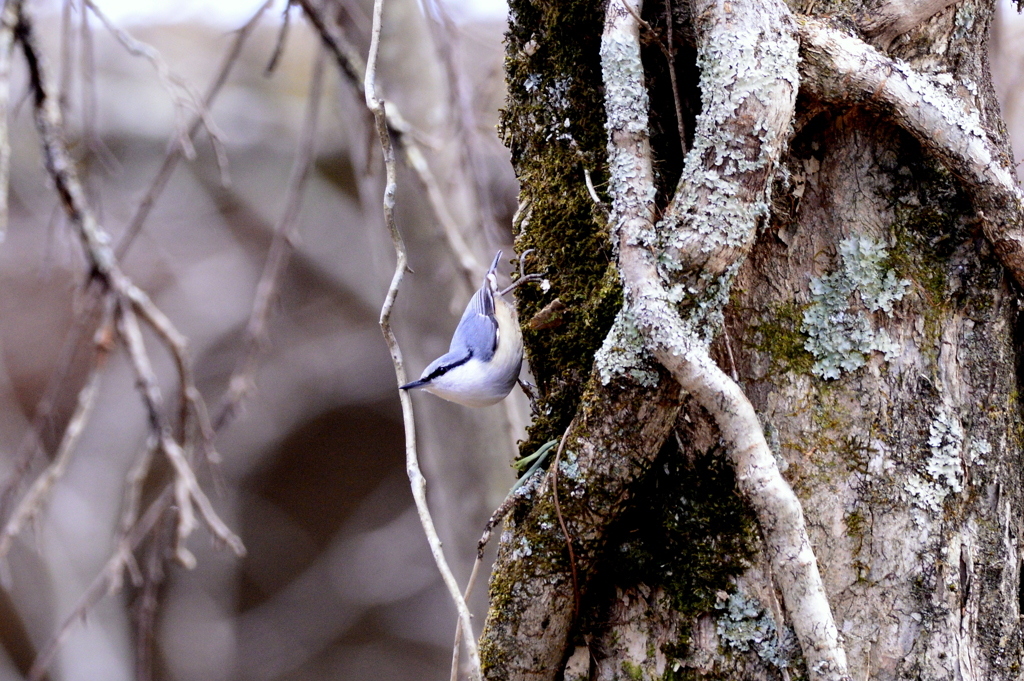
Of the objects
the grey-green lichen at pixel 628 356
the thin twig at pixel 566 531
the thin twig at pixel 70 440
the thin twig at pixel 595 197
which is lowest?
the thin twig at pixel 566 531

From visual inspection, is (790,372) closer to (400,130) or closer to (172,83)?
(400,130)

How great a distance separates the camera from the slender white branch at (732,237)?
796 millimetres

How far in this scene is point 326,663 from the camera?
166 inches

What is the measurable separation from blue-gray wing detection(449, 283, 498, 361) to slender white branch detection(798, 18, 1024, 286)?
803 millimetres

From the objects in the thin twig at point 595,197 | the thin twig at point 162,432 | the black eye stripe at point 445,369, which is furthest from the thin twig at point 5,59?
the thin twig at point 595,197

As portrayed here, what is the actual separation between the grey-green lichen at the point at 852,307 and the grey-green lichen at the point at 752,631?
0.95 ft

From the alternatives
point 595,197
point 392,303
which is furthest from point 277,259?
point 595,197

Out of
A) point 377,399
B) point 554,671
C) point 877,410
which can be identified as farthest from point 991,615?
point 377,399

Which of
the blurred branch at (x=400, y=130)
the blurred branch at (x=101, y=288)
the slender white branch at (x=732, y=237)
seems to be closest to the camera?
the slender white branch at (x=732, y=237)

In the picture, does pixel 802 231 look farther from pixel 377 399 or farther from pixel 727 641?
pixel 377 399

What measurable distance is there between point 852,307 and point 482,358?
76 cm

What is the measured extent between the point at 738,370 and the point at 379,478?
3.74 m

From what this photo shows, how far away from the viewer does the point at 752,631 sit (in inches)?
34.0

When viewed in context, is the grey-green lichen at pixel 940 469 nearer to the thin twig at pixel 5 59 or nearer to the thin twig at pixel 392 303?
the thin twig at pixel 392 303
